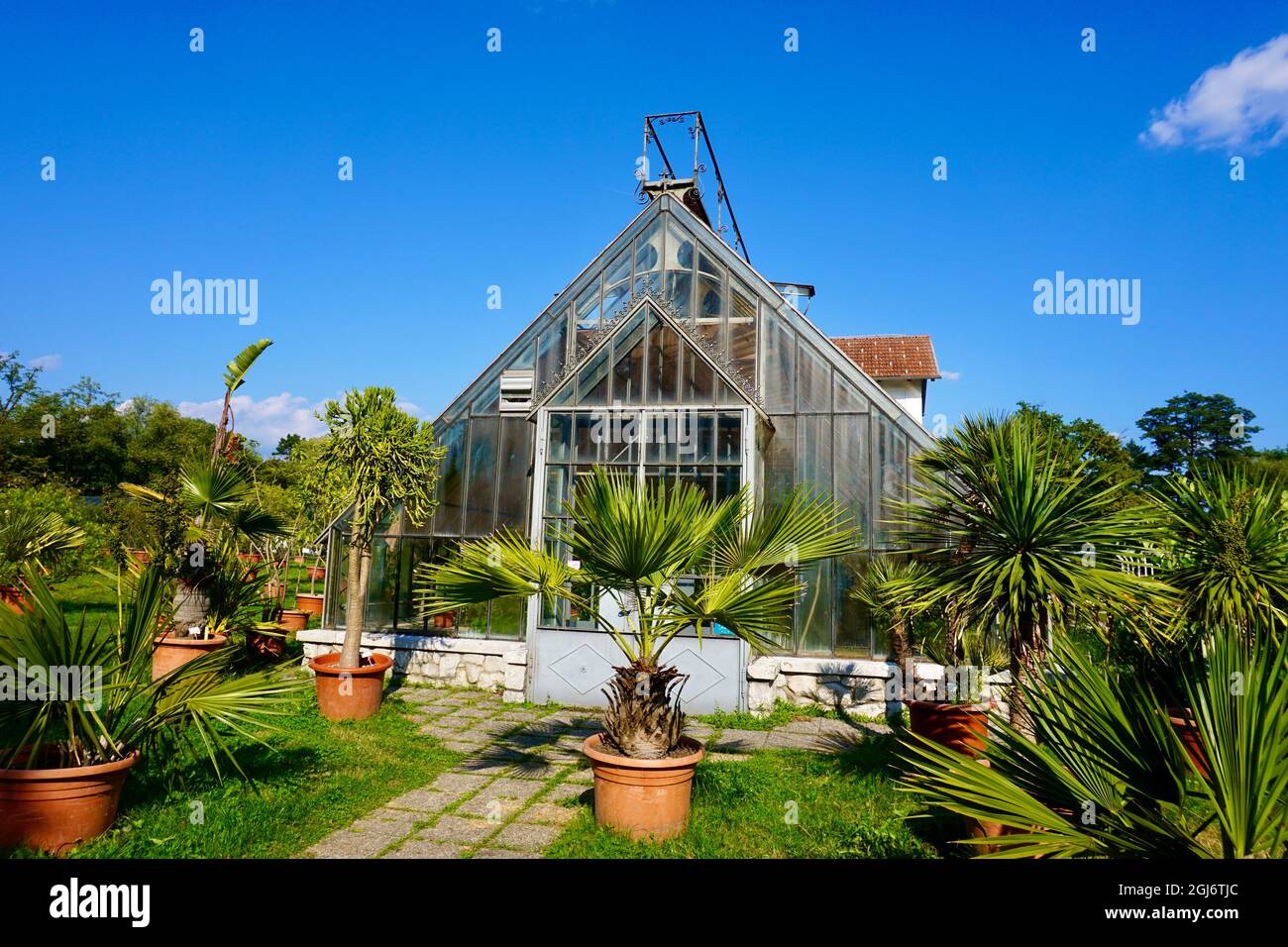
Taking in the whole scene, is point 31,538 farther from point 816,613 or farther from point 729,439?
point 816,613

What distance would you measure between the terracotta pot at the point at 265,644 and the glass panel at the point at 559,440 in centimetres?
595

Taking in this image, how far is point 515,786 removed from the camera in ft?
23.9

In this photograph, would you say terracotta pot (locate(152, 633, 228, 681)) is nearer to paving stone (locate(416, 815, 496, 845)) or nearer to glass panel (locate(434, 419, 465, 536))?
glass panel (locate(434, 419, 465, 536))

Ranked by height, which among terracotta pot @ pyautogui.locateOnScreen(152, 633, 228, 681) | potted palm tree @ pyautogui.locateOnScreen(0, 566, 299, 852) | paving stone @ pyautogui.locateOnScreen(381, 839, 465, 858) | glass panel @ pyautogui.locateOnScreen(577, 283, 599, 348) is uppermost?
glass panel @ pyautogui.locateOnScreen(577, 283, 599, 348)

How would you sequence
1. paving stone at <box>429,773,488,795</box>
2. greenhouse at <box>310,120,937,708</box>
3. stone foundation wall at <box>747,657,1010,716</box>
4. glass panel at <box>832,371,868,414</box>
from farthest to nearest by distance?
glass panel at <box>832,371,868,414</box>
greenhouse at <box>310,120,937,708</box>
stone foundation wall at <box>747,657,1010,716</box>
paving stone at <box>429,773,488,795</box>

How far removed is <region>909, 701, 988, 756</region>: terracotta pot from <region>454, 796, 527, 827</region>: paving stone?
404 centimetres

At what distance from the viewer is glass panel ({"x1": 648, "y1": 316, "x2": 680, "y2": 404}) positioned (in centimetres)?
1150

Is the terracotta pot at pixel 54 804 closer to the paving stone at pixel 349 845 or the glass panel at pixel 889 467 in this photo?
the paving stone at pixel 349 845

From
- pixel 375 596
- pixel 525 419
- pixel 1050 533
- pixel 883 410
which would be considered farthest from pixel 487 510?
pixel 1050 533

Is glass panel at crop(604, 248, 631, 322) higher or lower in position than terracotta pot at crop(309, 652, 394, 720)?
higher

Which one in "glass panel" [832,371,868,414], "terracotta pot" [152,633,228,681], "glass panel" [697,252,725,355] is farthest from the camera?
"glass panel" [697,252,725,355]

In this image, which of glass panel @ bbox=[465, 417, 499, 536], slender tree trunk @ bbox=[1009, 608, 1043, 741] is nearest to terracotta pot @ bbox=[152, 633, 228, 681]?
glass panel @ bbox=[465, 417, 499, 536]

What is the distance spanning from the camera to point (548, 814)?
6500 mm
